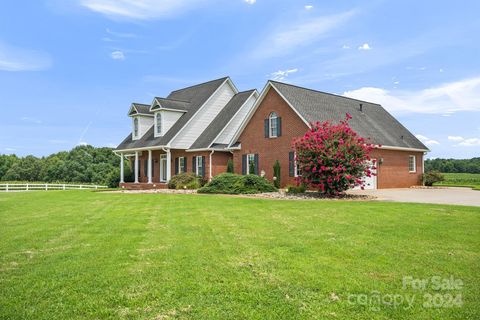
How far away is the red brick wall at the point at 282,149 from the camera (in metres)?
24.8

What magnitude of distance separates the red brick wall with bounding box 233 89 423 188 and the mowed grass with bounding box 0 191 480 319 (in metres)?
14.1

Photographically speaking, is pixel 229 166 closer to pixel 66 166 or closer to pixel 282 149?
pixel 282 149

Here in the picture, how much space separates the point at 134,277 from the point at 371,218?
24.5ft

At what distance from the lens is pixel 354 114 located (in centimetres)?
2955

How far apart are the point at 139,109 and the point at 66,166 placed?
32.6m

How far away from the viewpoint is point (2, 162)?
72125 millimetres

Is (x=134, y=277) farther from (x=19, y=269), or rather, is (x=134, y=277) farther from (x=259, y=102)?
(x=259, y=102)

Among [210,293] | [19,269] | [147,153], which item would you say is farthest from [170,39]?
[147,153]

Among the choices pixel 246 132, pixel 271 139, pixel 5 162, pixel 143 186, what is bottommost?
pixel 143 186

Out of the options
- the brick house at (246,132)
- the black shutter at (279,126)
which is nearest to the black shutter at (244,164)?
the brick house at (246,132)

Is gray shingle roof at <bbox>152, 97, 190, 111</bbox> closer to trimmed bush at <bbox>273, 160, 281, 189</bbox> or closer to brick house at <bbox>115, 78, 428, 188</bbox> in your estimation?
brick house at <bbox>115, 78, 428, 188</bbox>

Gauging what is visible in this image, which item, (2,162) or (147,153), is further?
(2,162)

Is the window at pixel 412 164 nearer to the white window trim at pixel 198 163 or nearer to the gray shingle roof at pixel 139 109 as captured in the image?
the white window trim at pixel 198 163

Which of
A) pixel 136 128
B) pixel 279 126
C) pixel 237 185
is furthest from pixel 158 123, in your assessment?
pixel 237 185
